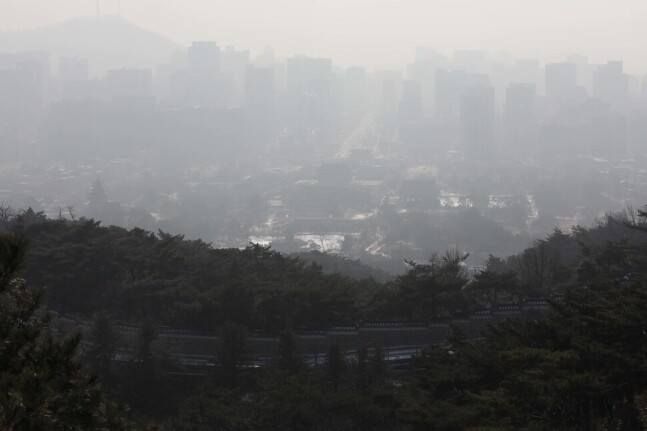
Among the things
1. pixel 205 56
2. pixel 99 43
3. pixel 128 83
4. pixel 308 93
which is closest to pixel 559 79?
pixel 308 93

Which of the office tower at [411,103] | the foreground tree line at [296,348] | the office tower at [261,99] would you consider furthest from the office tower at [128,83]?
the foreground tree line at [296,348]

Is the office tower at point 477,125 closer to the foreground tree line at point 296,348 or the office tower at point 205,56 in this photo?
the office tower at point 205,56

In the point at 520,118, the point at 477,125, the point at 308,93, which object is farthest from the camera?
the point at 308,93

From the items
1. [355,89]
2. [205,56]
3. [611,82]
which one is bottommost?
[611,82]

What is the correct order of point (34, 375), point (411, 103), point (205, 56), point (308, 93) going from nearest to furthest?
point (34, 375), point (411, 103), point (308, 93), point (205, 56)

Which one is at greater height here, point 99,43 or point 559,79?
point 99,43

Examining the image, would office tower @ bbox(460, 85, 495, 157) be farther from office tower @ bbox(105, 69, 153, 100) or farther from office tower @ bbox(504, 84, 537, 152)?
office tower @ bbox(105, 69, 153, 100)

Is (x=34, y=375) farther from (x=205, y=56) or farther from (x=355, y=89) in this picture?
(x=355, y=89)
